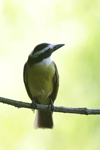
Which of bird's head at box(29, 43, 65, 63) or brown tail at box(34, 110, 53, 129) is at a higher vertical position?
bird's head at box(29, 43, 65, 63)

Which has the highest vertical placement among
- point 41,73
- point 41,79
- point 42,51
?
point 42,51

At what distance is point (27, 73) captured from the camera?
551 centimetres

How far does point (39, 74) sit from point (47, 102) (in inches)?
39.4

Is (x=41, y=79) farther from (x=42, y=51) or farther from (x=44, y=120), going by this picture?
(x=44, y=120)

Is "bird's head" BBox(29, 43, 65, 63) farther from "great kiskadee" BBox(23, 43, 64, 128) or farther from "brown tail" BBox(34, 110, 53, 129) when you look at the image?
"brown tail" BBox(34, 110, 53, 129)

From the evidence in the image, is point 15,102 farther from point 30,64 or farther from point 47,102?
point 47,102

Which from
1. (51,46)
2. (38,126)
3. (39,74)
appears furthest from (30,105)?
(38,126)

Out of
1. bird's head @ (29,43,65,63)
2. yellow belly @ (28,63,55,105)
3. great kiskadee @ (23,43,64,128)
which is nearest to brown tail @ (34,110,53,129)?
great kiskadee @ (23,43,64,128)

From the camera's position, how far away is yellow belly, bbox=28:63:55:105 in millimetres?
5254

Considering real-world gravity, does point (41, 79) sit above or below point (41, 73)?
below

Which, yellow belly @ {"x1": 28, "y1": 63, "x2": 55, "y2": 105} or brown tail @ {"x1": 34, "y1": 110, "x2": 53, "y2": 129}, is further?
brown tail @ {"x1": 34, "y1": 110, "x2": 53, "y2": 129}

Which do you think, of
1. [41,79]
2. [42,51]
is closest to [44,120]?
[41,79]

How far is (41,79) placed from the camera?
5.29 meters

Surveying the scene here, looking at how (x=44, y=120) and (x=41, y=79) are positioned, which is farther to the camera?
(x=44, y=120)
